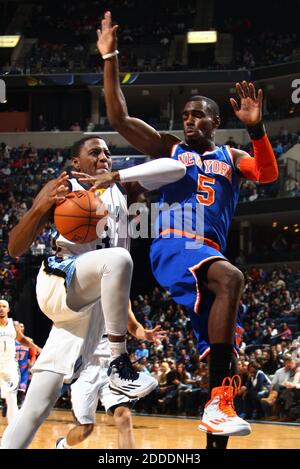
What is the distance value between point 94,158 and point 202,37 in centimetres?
3094

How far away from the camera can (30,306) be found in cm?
2502

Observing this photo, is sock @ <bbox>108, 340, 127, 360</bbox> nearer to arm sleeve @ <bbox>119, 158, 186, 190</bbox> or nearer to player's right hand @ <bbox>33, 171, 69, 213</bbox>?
player's right hand @ <bbox>33, 171, 69, 213</bbox>

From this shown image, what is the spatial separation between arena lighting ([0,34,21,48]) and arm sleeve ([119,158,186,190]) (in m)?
32.7

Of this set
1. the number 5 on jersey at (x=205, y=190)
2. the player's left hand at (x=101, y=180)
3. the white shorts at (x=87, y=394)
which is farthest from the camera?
the white shorts at (x=87, y=394)

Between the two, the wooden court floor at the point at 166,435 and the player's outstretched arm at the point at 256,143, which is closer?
the player's outstretched arm at the point at 256,143

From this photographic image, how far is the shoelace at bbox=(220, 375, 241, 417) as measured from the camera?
4699 mm

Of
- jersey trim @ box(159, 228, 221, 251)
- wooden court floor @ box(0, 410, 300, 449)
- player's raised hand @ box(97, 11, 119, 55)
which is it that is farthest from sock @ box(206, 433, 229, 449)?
wooden court floor @ box(0, 410, 300, 449)

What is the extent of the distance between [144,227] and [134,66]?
2875 centimetres

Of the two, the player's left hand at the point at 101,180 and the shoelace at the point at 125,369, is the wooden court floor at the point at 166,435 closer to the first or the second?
the shoelace at the point at 125,369

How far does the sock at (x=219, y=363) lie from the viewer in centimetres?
487

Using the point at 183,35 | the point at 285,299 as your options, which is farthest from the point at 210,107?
the point at 183,35

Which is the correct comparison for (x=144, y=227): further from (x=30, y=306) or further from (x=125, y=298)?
(x=30, y=306)

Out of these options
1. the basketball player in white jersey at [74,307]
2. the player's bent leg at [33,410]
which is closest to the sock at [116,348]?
the basketball player in white jersey at [74,307]

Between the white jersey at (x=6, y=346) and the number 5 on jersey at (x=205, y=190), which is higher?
the number 5 on jersey at (x=205, y=190)
